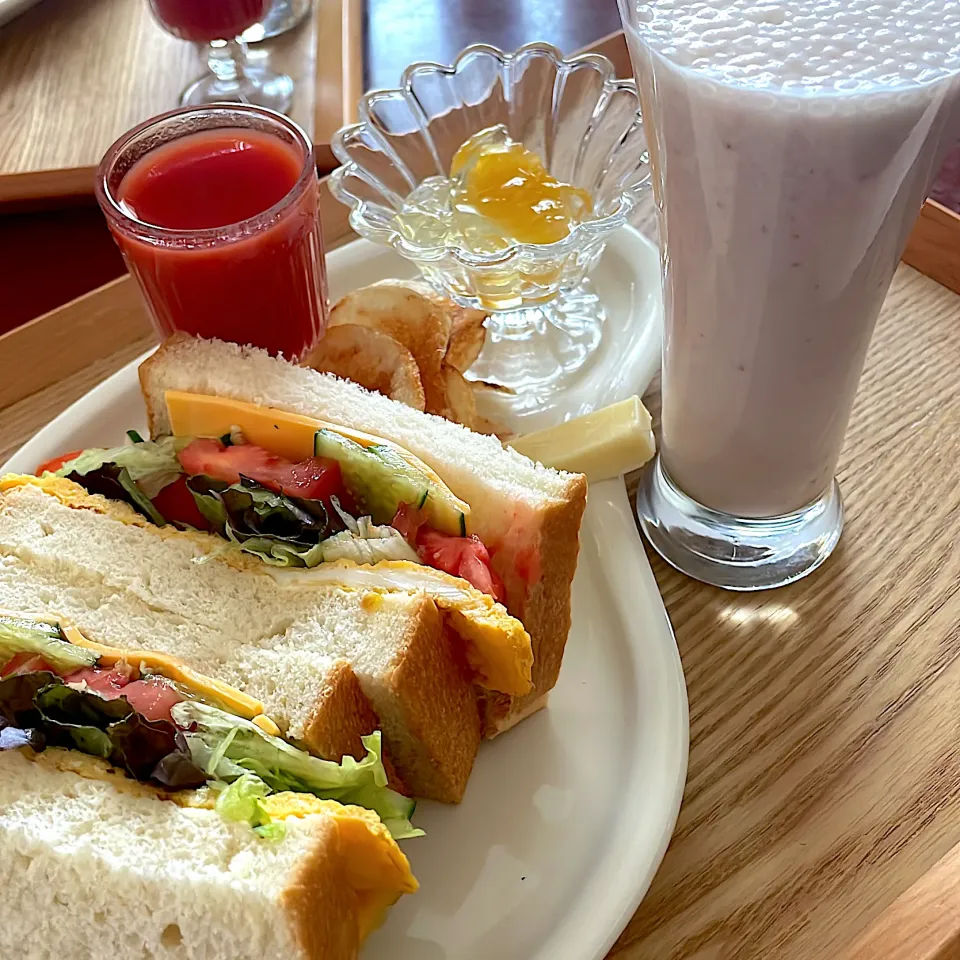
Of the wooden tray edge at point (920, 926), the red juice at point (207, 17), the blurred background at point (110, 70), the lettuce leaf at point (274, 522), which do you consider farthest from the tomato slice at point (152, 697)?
the red juice at point (207, 17)

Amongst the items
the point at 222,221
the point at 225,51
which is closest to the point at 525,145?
the point at 222,221

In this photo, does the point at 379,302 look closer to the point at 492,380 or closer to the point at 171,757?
the point at 492,380

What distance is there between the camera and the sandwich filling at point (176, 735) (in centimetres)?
125

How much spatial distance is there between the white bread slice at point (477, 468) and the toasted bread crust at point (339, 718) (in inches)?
8.6

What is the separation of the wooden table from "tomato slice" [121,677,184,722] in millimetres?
651

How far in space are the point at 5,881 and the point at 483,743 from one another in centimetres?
68

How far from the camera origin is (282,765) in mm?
1284

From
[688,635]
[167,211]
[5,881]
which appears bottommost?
[688,635]

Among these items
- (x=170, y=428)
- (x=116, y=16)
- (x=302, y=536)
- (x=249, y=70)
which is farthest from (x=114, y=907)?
(x=116, y=16)

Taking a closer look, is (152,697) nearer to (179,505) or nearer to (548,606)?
(179,505)

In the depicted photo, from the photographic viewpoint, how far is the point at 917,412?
2.03 meters

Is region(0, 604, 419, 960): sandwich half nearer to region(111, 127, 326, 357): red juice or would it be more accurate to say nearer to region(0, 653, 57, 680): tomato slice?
region(0, 653, 57, 680): tomato slice

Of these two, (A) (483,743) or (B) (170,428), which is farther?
(B) (170,428)

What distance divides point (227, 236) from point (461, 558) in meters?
0.73
